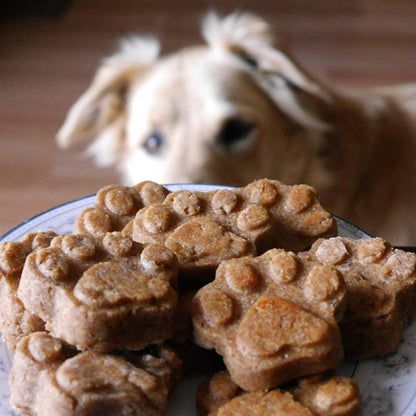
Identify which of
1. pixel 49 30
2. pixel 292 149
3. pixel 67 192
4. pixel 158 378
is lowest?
pixel 67 192

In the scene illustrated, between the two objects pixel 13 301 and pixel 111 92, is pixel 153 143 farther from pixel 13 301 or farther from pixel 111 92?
pixel 13 301

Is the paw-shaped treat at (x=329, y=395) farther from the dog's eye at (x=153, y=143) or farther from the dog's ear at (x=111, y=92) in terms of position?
the dog's ear at (x=111, y=92)

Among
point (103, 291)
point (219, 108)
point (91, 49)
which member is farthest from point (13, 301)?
point (91, 49)

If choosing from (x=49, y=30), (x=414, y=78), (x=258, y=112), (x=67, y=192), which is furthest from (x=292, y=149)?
(x=49, y=30)

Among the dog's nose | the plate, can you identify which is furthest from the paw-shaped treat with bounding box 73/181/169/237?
the dog's nose

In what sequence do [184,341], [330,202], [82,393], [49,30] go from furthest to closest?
[49,30] → [330,202] → [184,341] → [82,393]

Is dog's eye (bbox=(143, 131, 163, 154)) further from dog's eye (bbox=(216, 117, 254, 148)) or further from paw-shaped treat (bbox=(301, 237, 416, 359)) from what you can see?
paw-shaped treat (bbox=(301, 237, 416, 359))

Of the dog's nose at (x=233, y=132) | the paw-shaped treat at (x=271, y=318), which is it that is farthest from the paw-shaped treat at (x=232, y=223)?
the dog's nose at (x=233, y=132)

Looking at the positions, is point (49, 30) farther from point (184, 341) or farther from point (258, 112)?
point (184, 341)
